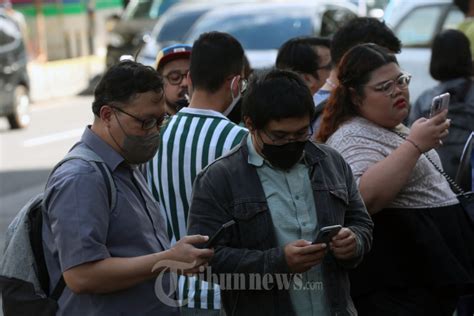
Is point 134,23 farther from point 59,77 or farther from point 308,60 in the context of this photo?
point 308,60

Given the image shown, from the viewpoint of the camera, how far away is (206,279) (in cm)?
379

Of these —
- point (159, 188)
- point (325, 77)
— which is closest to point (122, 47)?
point (325, 77)

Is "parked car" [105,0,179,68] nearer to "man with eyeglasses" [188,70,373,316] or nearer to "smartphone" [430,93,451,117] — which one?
"smartphone" [430,93,451,117]

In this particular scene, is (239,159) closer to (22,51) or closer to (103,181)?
(103,181)

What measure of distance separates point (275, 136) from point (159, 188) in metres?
0.91

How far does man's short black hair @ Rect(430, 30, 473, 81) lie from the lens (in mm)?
6246

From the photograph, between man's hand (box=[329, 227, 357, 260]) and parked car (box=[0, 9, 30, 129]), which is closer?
man's hand (box=[329, 227, 357, 260])

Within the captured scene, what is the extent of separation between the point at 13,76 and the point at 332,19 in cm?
690

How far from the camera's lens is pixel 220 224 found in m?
3.65

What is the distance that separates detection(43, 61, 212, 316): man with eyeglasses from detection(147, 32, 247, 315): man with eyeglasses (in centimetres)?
A: 44

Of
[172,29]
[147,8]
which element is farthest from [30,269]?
[147,8]

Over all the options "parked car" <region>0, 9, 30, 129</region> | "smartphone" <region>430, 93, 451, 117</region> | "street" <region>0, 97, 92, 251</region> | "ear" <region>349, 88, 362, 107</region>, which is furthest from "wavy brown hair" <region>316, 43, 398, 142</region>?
"parked car" <region>0, 9, 30, 129</region>

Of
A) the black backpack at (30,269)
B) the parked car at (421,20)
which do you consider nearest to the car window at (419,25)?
the parked car at (421,20)

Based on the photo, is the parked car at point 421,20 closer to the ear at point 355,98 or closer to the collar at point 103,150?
the ear at point 355,98
